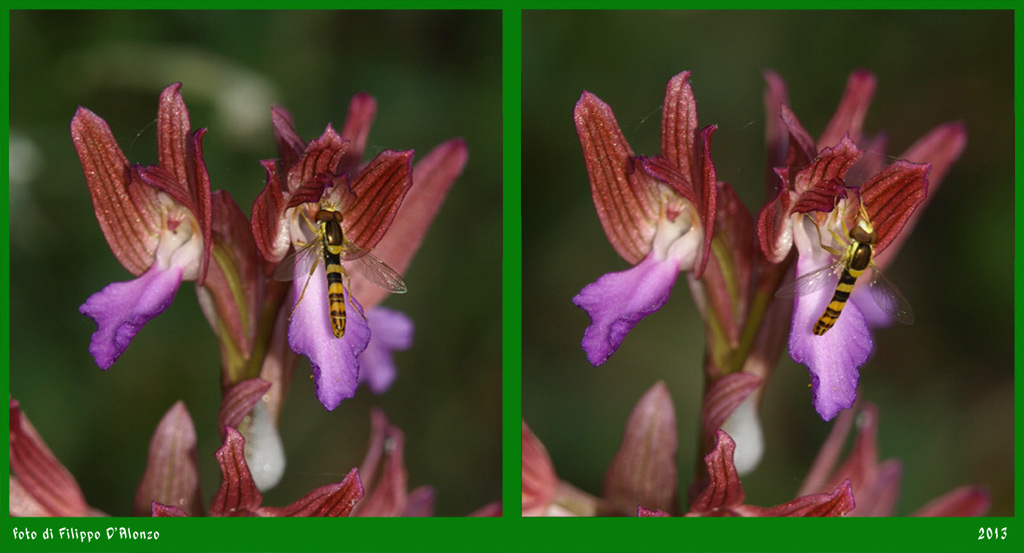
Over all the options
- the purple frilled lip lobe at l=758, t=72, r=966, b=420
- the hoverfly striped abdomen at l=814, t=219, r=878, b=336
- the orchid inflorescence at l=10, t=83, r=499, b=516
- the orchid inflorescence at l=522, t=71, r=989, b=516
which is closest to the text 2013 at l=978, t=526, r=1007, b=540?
the orchid inflorescence at l=522, t=71, r=989, b=516

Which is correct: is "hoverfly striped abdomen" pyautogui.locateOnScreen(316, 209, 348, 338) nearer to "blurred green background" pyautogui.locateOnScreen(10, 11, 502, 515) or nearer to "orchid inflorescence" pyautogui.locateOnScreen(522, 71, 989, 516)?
"orchid inflorescence" pyautogui.locateOnScreen(522, 71, 989, 516)

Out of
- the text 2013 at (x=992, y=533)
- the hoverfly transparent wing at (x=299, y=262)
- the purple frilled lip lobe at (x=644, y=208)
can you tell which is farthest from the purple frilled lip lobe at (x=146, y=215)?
the text 2013 at (x=992, y=533)

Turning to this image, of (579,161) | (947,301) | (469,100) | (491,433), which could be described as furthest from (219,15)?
(947,301)

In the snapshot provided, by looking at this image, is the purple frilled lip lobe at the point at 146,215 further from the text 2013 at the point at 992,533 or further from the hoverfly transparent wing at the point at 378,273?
the text 2013 at the point at 992,533

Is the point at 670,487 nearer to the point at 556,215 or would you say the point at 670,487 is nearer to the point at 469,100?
the point at 556,215

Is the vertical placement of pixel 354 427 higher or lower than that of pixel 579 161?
lower

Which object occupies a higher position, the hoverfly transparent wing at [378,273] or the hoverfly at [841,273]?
the hoverfly at [841,273]

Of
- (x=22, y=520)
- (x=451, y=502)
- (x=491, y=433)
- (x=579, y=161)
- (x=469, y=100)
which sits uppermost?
(x=469, y=100)
